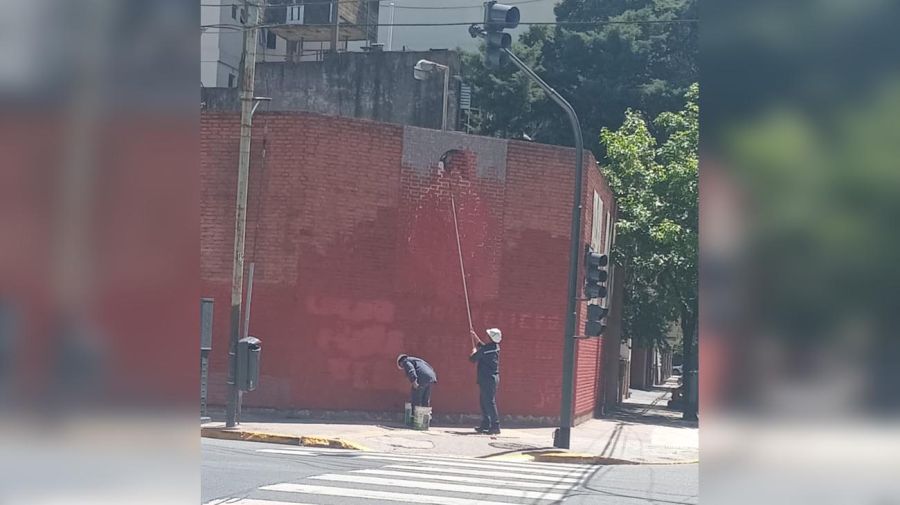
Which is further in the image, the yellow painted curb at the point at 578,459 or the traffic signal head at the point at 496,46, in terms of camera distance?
the yellow painted curb at the point at 578,459

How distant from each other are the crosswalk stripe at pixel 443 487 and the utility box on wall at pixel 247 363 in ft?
13.9

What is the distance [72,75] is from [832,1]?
111 inches

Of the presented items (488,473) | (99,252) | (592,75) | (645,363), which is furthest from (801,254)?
(645,363)

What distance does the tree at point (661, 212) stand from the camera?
2269 cm

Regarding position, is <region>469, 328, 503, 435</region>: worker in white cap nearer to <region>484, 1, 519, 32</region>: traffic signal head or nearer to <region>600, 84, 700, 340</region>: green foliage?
<region>484, 1, 519, 32</region>: traffic signal head

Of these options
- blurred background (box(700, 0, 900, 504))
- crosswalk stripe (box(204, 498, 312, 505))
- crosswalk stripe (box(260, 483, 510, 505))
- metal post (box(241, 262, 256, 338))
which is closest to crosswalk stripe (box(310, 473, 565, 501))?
crosswalk stripe (box(260, 483, 510, 505))

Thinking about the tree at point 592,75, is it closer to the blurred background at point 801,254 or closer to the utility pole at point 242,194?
the utility pole at point 242,194

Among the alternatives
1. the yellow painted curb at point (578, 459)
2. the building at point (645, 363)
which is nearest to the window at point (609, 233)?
the yellow painted curb at point (578, 459)

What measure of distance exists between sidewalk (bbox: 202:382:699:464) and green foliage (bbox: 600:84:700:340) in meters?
4.72

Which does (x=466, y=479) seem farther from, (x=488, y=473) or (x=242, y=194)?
(x=242, y=194)

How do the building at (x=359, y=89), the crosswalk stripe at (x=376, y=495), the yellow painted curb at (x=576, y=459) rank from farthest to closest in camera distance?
the building at (x=359, y=89), the yellow painted curb at (x=576, y=459), the crosswalk stripe at (x=376, y=495)

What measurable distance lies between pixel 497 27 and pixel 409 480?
6.61 metres

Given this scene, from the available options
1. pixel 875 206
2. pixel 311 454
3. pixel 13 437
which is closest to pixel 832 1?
pixel 875 206

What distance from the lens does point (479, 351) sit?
17062mm
